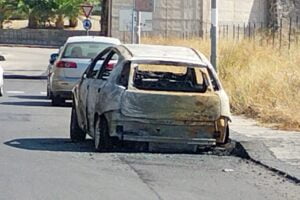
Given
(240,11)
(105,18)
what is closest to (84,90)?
(105,18)

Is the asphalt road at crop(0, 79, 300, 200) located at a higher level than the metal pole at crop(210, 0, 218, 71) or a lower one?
lower

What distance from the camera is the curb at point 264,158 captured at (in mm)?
12885

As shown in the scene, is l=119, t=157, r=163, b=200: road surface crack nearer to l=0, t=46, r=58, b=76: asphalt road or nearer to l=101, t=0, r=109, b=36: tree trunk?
l=0, t=46, r=58, b=76: asphalt road

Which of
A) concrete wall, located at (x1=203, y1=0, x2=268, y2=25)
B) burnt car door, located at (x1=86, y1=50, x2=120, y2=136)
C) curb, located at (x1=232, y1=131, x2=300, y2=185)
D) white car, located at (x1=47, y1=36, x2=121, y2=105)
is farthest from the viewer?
concrete wall, located at (x1=203, y1=0, x2=268, y2=25)

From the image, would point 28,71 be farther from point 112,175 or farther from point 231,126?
point 112,175

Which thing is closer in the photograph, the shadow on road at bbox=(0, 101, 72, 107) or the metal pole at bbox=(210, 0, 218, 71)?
the metal pole at bbox=(210, 0, 218, 71)

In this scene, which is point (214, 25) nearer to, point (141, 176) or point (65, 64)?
point (65, 64)

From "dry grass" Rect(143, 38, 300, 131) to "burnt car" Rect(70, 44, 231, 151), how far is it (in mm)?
3072

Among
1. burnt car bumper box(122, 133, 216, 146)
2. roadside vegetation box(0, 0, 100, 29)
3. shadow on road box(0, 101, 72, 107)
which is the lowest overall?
roadside vegetation box(0, 0, 100, 29)

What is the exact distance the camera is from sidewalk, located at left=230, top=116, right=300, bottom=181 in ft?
45.1

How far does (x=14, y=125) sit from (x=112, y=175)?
6.59m

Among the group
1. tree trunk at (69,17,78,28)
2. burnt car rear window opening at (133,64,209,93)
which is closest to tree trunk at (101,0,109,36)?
tree trunk at (69,17,78,28)

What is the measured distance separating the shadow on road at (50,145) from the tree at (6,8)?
72.1m

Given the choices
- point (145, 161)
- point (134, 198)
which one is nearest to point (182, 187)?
point (134, 198)
